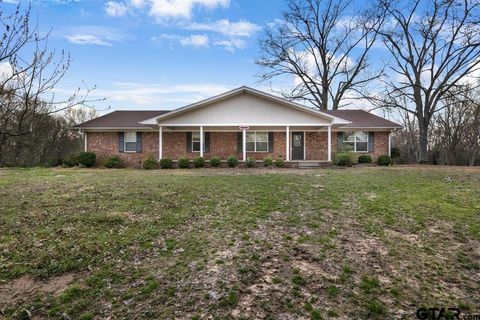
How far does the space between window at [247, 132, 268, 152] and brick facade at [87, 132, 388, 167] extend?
0.30m

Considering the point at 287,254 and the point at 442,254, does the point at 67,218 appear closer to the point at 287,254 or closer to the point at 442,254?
the point at 287,254

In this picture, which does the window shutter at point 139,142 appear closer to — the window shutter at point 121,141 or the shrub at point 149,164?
the window shutter at point 121,141

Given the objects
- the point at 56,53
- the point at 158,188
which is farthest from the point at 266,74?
the point at 56,53

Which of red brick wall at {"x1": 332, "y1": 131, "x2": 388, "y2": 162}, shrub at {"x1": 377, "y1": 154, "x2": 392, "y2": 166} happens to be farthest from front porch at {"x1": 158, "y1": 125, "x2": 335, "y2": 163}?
shrub at {"x1": 377, "y1": 154, "x2": 392, "y2": 166}

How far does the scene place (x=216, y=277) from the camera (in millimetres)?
3742

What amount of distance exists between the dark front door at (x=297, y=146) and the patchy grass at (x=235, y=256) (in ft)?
43.3

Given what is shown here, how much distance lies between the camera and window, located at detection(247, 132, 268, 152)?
818 inches

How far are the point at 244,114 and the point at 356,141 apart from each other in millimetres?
7903

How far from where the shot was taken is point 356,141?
21.0 metres

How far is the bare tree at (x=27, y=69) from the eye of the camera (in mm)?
3534

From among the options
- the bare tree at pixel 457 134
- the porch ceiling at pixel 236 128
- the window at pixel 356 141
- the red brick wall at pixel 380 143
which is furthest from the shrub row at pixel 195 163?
the bare tree at pixel 457 134

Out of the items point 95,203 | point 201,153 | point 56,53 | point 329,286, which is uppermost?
point 56,53

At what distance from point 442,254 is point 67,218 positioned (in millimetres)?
6281

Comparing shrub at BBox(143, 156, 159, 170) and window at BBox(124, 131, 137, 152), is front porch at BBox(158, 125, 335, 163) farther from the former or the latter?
shrub at BBox(143, 156, 159, 170)
